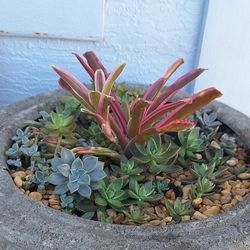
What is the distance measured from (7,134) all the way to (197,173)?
402 mm

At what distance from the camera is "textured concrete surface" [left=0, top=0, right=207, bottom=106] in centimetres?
120

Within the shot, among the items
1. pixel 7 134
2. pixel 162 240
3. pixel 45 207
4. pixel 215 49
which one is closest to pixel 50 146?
pixel 7 134

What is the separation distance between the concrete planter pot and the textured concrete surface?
50cm

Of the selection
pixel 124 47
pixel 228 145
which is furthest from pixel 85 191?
pixel 124 47

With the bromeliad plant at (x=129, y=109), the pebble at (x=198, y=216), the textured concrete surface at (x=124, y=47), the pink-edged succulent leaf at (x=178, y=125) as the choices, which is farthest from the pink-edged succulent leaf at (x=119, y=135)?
the textured concrete surface at (x=124, y=47)

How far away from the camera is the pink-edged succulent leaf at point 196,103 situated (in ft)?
2.67

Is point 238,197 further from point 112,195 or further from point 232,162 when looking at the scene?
point 112,195

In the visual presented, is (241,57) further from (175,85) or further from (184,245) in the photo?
(184,245)

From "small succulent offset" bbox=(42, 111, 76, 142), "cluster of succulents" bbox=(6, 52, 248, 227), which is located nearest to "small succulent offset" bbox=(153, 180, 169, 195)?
"cluster of succulents" bbox=(6, 52, 248, 227)

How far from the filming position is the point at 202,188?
0.89 m

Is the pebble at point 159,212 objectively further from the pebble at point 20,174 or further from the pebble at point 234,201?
the pebble at point 20,174

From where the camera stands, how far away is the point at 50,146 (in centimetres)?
97

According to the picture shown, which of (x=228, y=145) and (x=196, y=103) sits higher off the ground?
(x=196, y=103)

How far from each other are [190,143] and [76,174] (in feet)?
0.89
